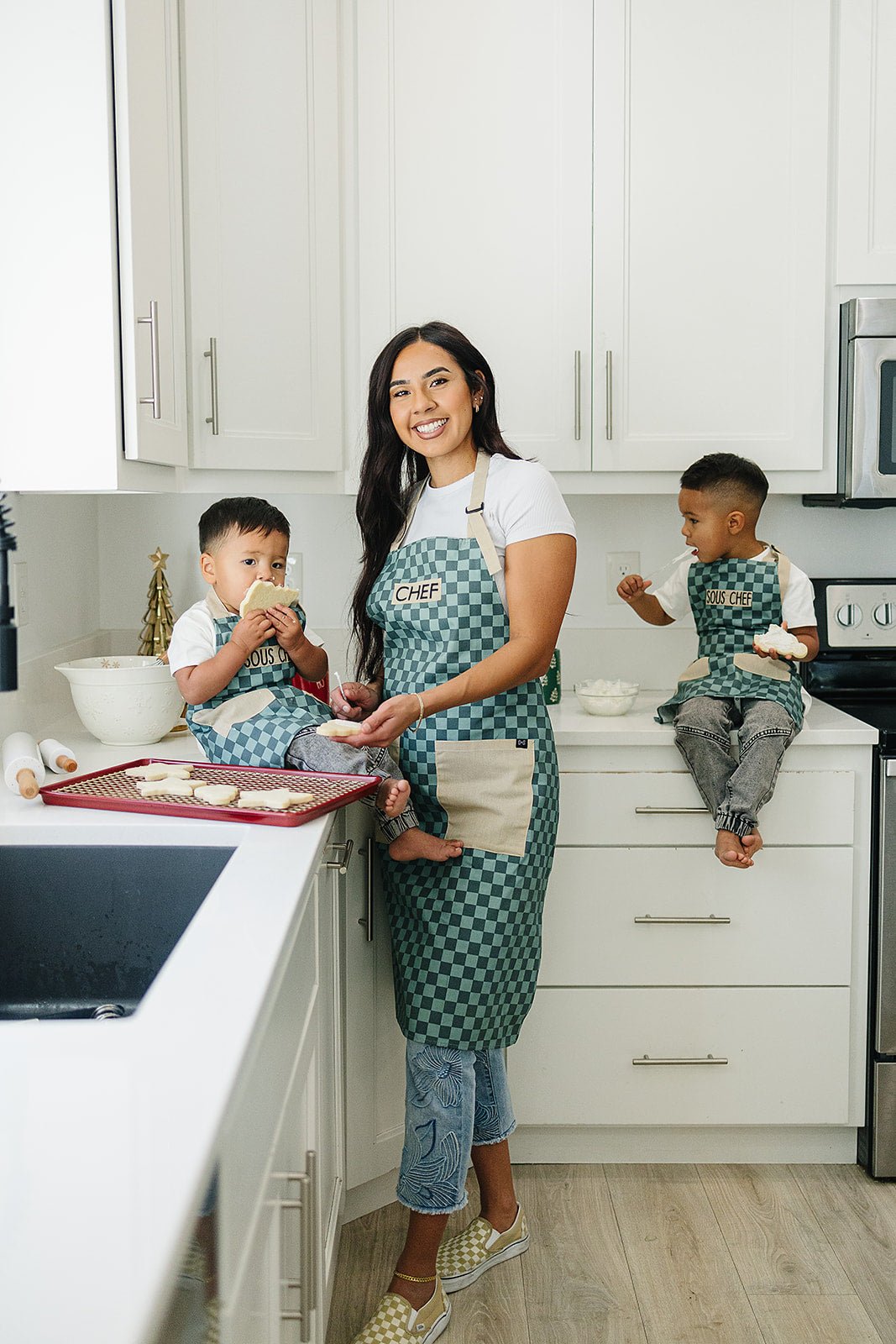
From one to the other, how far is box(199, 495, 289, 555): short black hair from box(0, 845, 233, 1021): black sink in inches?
23.6

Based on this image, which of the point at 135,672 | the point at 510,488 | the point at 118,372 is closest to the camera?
the point at 118,372

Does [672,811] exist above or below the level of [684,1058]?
above

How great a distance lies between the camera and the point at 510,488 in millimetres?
1778

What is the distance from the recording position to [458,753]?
5.89 ft

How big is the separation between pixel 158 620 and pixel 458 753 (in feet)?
2.96

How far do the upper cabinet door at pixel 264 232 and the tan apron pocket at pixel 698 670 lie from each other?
85 centimetres

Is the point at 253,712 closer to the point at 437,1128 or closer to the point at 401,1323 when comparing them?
A: the point at 437,1128

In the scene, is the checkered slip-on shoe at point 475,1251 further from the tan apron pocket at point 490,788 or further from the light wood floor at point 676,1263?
the tan apron pocket at point 490,788

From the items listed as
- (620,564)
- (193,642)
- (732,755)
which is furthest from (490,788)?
(620,564)

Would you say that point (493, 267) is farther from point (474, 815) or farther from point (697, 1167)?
point (697, 1167)

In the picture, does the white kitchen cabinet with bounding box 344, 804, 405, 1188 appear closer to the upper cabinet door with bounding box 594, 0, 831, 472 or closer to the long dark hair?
the long dark hair

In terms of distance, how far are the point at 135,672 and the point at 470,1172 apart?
121 cm

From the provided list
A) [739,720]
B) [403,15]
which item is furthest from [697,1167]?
[403,15]

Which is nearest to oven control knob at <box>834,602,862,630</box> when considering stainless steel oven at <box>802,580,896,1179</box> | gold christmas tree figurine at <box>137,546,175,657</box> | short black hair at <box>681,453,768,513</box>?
stainless steel oven at <box>802,580,896,1179</box>
